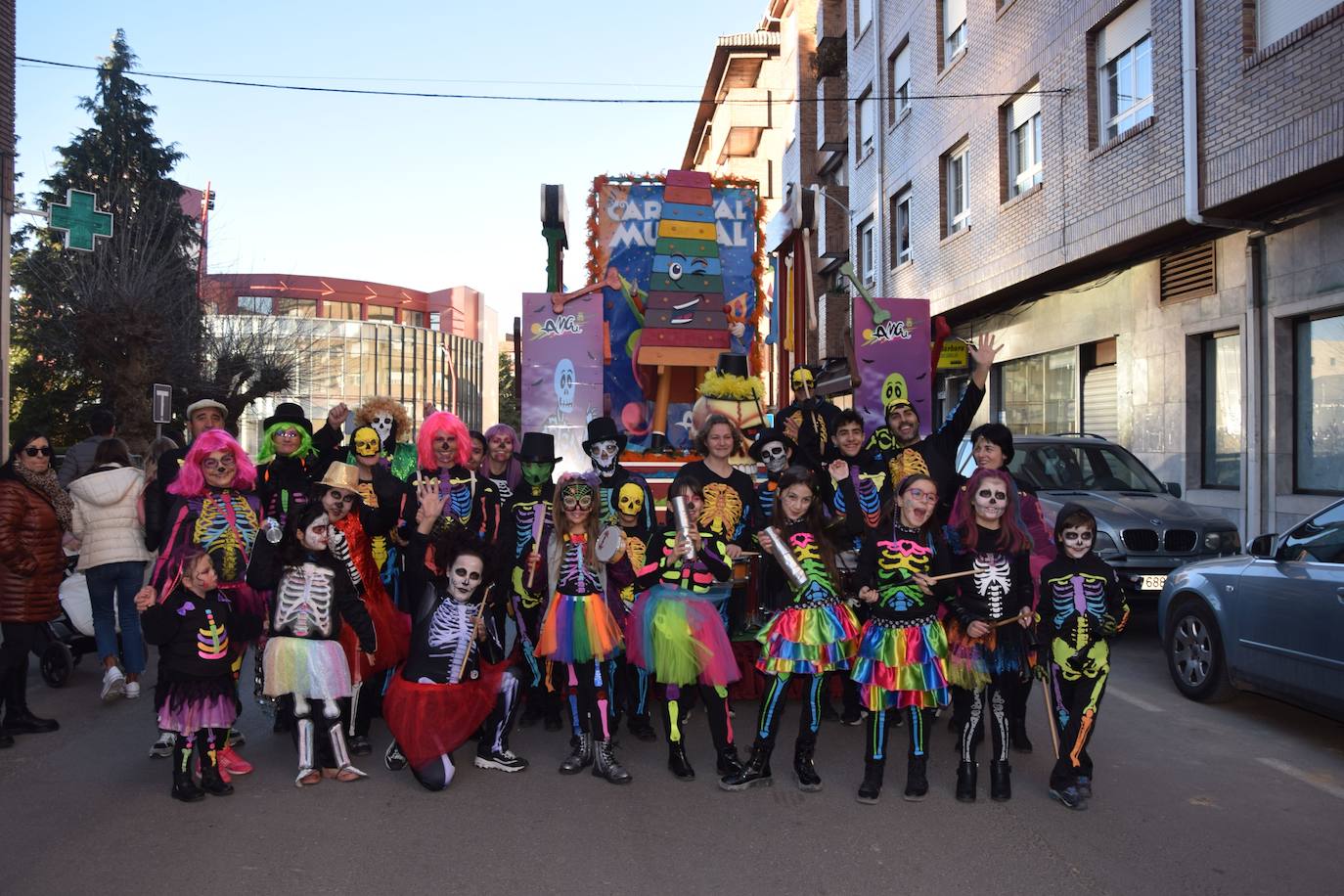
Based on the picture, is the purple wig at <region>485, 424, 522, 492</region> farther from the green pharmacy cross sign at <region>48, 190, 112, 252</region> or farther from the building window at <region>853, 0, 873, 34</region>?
the building window at <region>853, 0, 873, 34</region>

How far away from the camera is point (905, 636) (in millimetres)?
4891

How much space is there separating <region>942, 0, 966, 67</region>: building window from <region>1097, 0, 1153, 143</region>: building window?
16.4 ft

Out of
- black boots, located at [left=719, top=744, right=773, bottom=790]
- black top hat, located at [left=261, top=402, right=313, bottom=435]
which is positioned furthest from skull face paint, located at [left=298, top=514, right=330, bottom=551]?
black boots, located at [left=719, top=744, right=773, bottom=790]

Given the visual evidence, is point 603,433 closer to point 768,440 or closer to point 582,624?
point 768,440

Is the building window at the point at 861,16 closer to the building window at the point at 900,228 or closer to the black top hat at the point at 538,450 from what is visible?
the building window at the point at 900,228

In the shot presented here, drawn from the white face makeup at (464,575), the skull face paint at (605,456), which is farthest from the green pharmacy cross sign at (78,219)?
the white face makeup at (464,575)

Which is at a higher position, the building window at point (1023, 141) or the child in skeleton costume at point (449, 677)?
the building window at point (1023, 141)

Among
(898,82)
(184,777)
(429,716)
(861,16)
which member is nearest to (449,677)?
Result: (429,716)

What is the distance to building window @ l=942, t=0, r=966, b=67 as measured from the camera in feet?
66.0

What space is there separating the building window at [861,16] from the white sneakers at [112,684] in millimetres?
23735

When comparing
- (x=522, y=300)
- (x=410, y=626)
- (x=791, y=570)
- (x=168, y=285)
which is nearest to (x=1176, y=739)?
(x=791, y=570)

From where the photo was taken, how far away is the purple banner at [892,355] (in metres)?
9.11

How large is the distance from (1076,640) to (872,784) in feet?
Result: 3.88

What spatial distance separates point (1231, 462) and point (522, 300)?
9867 millimetres
